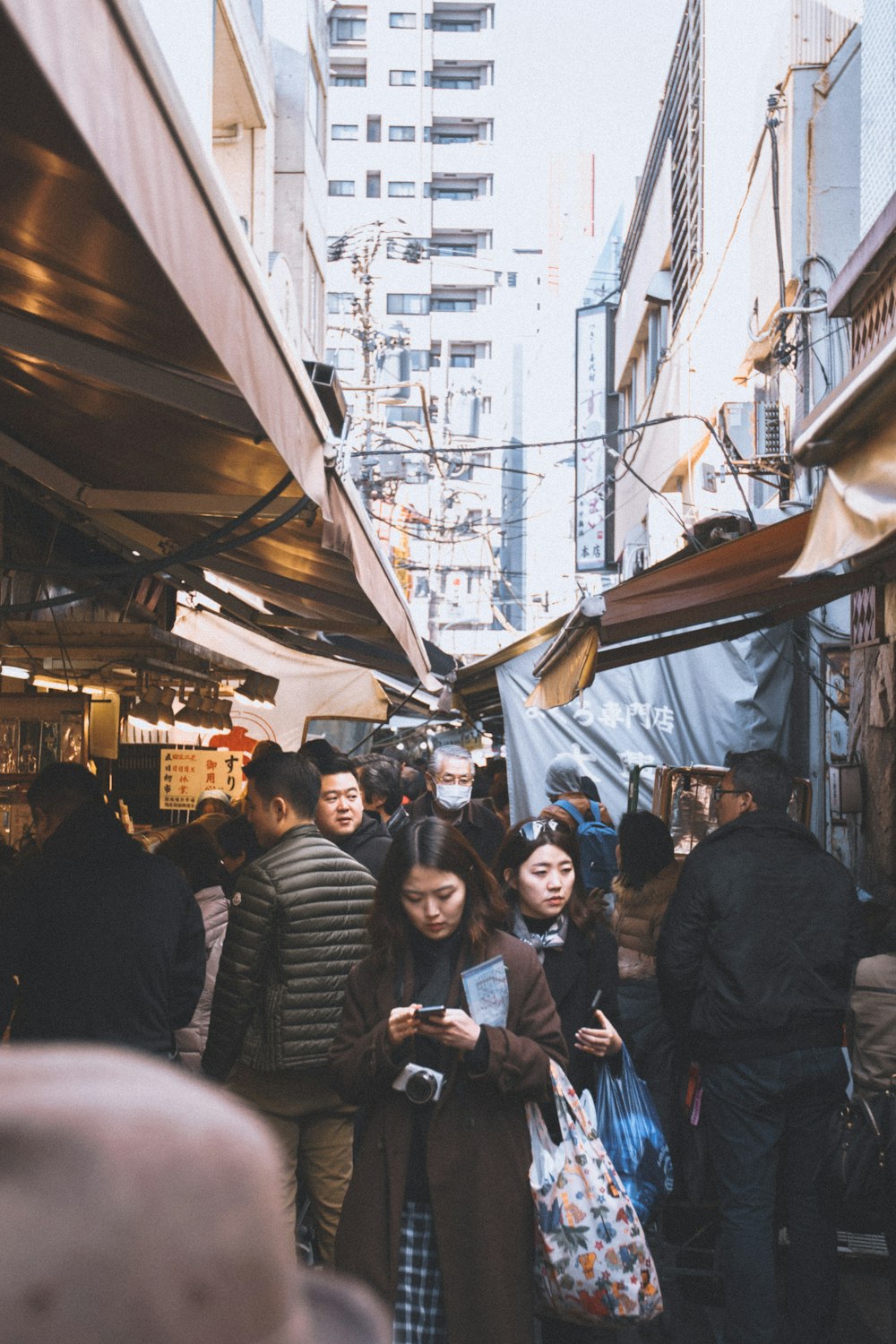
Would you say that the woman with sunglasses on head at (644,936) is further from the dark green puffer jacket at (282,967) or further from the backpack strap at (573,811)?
the dark green puffer jacket at (282,967)

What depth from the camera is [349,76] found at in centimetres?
7088

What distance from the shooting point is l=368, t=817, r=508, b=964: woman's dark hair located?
419 cm

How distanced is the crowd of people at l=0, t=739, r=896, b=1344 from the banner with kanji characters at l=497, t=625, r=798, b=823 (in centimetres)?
642

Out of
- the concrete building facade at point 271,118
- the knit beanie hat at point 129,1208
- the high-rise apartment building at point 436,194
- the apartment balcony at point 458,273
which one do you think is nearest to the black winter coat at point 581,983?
the knit beanie hat at point 129,1208

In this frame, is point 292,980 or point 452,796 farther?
point 452,796

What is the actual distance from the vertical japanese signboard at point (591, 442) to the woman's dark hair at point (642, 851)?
18.2 metres

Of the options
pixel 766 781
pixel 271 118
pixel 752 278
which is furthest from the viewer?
pixel 271 118

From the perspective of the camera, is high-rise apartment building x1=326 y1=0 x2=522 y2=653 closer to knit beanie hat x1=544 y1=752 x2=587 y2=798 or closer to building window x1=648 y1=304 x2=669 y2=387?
building window x1=648 y1=304 x2=669 y2=387

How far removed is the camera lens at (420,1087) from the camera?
3891 millimetres

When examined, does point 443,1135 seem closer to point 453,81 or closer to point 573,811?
point 573,811

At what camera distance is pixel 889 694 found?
→ 7.72 m

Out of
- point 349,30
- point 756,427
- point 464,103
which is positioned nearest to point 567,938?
point 756,427

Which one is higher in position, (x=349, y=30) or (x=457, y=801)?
(x=349, y=30)

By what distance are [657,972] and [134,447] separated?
2963 mm
